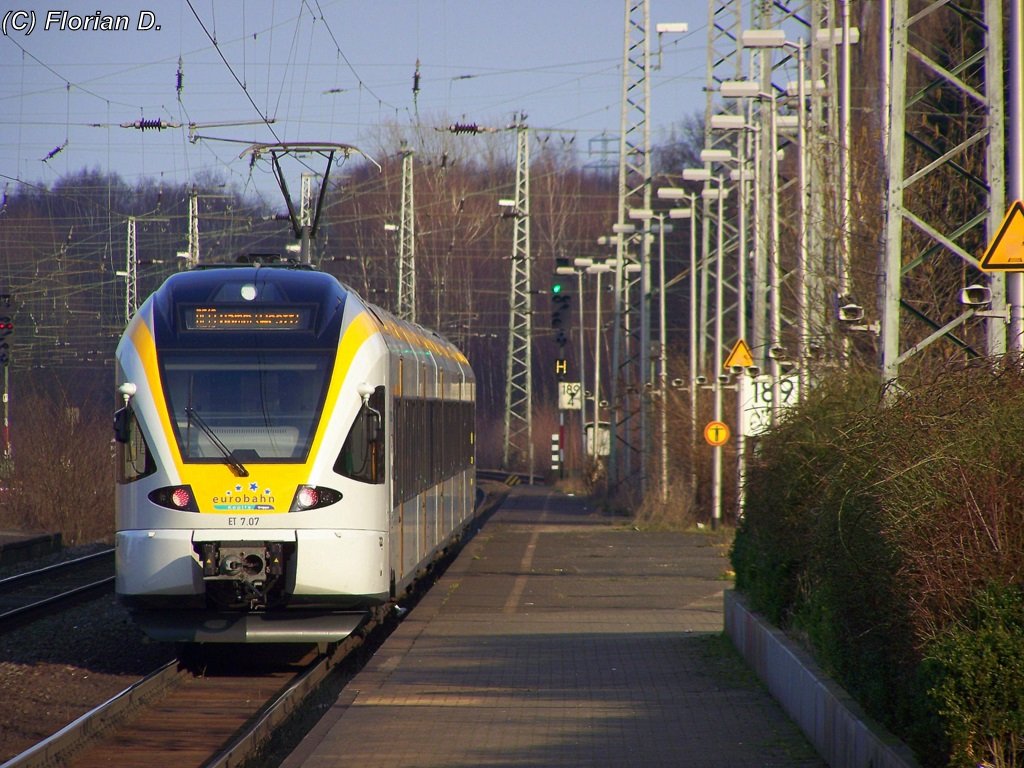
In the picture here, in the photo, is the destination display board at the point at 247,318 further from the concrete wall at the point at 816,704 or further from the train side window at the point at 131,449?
the concrete wall at the point at 816,704

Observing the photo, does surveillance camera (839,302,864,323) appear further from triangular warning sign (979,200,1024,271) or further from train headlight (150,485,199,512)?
train headlight (150,485,199,512)

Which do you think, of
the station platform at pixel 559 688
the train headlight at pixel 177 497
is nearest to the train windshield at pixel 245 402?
the train headlight at pixel 177 497

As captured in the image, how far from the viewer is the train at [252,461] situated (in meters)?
13.1

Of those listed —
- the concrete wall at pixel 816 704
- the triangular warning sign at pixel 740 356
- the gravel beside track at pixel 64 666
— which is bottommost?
the gravel beside track at pixel 64 666

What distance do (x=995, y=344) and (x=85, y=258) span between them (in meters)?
26.8

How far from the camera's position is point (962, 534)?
23.2 feet

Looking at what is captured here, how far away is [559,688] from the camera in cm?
1207

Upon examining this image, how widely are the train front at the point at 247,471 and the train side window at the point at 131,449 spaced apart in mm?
12

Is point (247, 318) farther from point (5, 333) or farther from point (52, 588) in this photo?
point (5, 333)

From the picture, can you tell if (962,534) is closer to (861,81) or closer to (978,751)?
(978,751)

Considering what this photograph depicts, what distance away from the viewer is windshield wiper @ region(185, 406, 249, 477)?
13195 mm

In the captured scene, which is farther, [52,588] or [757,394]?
[757,394]

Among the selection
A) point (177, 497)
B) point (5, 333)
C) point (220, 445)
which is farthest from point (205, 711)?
point (5, 333)

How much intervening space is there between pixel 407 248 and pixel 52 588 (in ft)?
106
